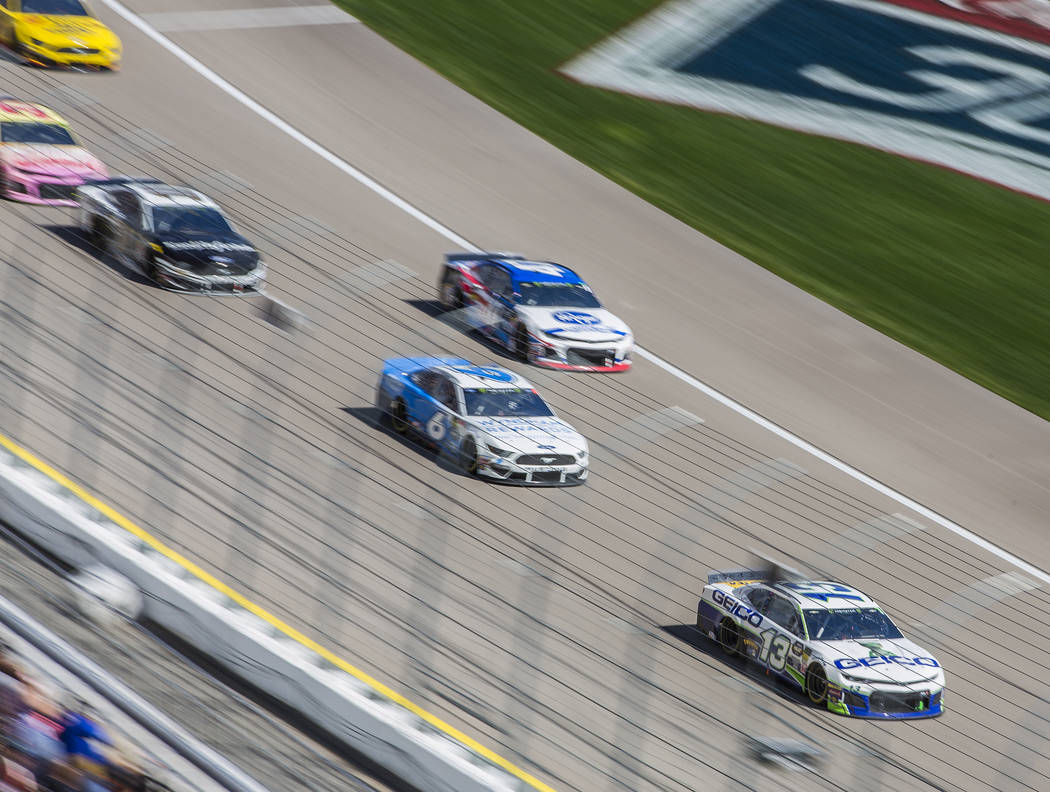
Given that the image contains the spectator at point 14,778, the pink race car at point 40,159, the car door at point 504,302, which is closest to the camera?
the spectator at point 14,778

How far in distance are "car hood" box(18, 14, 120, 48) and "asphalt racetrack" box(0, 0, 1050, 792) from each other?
0.60 meters

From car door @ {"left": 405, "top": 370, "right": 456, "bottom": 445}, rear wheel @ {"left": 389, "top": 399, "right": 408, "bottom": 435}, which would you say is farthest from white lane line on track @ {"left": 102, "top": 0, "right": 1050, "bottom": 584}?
rear wheel @ {"left": 389, "top": 399, "right": 408, "bottom": 435}

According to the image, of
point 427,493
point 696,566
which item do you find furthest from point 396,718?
point 696,566

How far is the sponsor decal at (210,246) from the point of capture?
1479cm

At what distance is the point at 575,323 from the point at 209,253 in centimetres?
433

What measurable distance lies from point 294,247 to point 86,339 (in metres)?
10.5

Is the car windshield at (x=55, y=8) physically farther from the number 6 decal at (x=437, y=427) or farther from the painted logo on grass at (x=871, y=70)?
the number 6 decal at (x=437, y=427)

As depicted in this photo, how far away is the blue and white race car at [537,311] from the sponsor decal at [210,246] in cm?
254

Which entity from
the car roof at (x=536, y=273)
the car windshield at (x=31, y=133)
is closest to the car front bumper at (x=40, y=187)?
the car windshield at (x=31, y=133)

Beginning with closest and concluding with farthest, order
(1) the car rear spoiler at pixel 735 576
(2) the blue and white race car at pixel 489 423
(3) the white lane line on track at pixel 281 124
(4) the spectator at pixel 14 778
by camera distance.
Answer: (4) the spectator at pixel 14 778
(1) the car rear spoiler at pixel 735 576
(2) the blue and white race car at pixel 489 423
(3) the white lane line on track at pixel 281 124

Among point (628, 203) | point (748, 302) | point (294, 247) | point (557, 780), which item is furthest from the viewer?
point (628, 203)

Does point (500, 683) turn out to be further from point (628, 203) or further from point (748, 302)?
point (628, 203)

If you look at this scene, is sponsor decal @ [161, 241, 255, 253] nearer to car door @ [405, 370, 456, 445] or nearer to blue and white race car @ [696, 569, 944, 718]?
car door @ [405, 370, 456, 445]

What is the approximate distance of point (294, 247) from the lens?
707 inches
